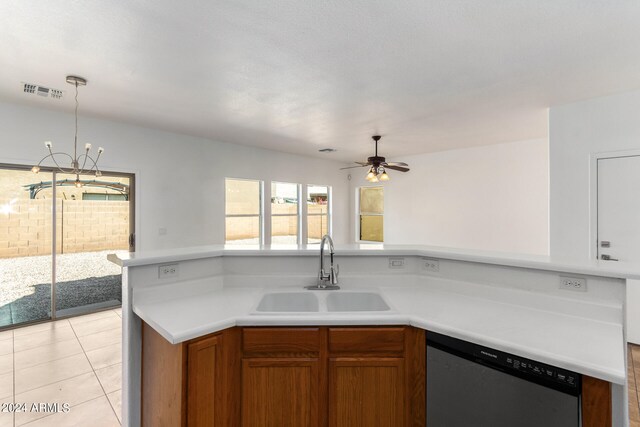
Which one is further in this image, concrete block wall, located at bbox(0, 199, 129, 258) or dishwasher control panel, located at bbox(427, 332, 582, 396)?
concrete block wall, located at bbox(0, 199, 129, 258)

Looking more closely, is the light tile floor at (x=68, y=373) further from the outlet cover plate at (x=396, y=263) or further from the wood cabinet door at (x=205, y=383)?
the outlet cover plate at (x=396, y=263)

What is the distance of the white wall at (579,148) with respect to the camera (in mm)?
3127

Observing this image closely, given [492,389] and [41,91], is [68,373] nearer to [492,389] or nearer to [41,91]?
[41,91]

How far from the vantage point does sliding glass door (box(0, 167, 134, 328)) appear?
3586 millimetres

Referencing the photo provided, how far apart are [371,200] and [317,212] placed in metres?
1.43

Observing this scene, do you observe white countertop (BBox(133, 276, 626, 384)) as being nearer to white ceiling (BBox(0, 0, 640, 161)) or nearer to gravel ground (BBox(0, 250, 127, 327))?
white ceiling (BBox(0, 0, 640, 161))

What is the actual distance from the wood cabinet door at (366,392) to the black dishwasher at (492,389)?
0.48 feet

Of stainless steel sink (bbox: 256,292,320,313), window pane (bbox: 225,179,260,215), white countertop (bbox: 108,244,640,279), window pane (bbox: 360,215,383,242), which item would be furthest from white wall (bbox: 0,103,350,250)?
stainless steel sink (bbox: 256,292,320,313)

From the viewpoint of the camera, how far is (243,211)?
19.2ft

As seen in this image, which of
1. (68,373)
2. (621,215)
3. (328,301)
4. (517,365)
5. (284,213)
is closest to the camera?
(517,365)

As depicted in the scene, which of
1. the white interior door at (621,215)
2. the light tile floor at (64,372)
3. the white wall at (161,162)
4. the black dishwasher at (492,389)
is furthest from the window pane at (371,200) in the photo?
the black dishwasher at (492,389)

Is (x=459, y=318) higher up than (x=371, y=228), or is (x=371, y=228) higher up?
(x=371, y=228)

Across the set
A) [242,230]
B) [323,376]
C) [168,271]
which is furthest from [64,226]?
[323,376]

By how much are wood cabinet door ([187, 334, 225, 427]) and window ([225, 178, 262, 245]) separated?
4249 mm
